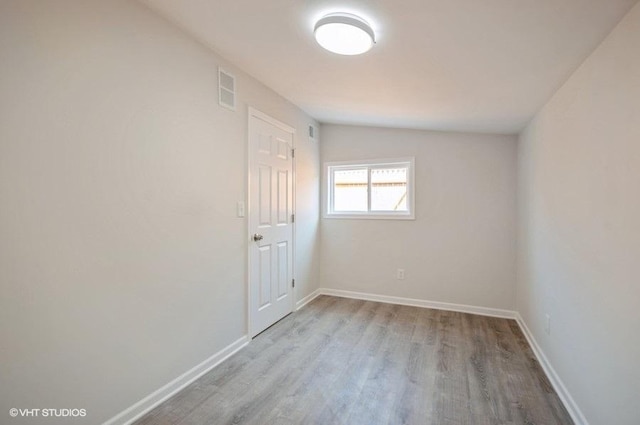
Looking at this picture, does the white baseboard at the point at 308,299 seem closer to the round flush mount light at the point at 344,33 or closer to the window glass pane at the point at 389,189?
the window glass pane at the point at 389,189

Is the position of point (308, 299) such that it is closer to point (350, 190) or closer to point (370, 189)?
point (350, 190)

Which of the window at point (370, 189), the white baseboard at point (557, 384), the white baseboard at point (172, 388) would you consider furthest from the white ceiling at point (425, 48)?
the white baseboard at point (172, 388)

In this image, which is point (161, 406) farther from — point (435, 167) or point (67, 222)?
point (435, 167)

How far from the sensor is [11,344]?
4.15ft

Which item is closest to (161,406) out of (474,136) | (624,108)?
(624,108)

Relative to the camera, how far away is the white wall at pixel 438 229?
349 centimetres

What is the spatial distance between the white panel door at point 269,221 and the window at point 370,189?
97cm

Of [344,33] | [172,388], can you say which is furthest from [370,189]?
[172,388]

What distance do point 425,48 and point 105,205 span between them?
2.03 meters

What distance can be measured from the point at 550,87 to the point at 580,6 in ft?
3.15

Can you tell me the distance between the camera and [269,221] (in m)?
3.09

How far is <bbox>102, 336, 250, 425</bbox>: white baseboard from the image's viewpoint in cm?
171

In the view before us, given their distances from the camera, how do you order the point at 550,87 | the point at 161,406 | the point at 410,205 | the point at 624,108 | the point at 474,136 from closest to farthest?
the point at 624,108
the point at 161,406
the point at 550,87
the point at 474,136
the point at 410,205

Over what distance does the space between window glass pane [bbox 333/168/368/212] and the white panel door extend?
0.99 m
